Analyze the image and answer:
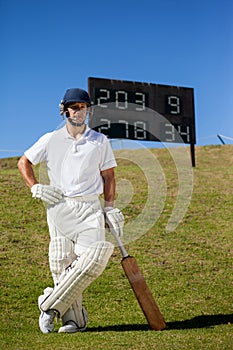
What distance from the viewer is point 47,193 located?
240 inches

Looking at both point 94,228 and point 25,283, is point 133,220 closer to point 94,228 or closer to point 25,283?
point 25,283

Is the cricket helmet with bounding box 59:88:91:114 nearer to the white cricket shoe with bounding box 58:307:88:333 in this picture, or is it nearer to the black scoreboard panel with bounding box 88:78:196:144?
the white cricket shoe with bounding box 58:307:88:333

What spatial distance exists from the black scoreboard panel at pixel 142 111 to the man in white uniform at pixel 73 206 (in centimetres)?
1074

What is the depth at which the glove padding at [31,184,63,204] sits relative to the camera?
6105 millimetres

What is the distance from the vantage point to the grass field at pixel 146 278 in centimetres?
588

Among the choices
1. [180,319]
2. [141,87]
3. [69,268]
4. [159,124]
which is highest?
[141,87]

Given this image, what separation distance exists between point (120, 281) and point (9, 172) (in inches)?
403

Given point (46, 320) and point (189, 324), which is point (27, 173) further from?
point (189, 324)

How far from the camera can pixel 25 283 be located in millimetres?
9758

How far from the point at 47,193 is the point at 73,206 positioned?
0.99 feet

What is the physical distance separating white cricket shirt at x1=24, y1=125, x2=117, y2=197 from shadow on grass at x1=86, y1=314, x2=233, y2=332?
5.36 feet

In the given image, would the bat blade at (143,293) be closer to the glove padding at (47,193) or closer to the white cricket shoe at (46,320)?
the white cricket shoe at (46,320)

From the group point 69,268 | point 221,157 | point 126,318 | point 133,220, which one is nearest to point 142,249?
point 133,220

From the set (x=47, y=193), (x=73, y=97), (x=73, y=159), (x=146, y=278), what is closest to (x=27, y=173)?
(x=47, y=193)
